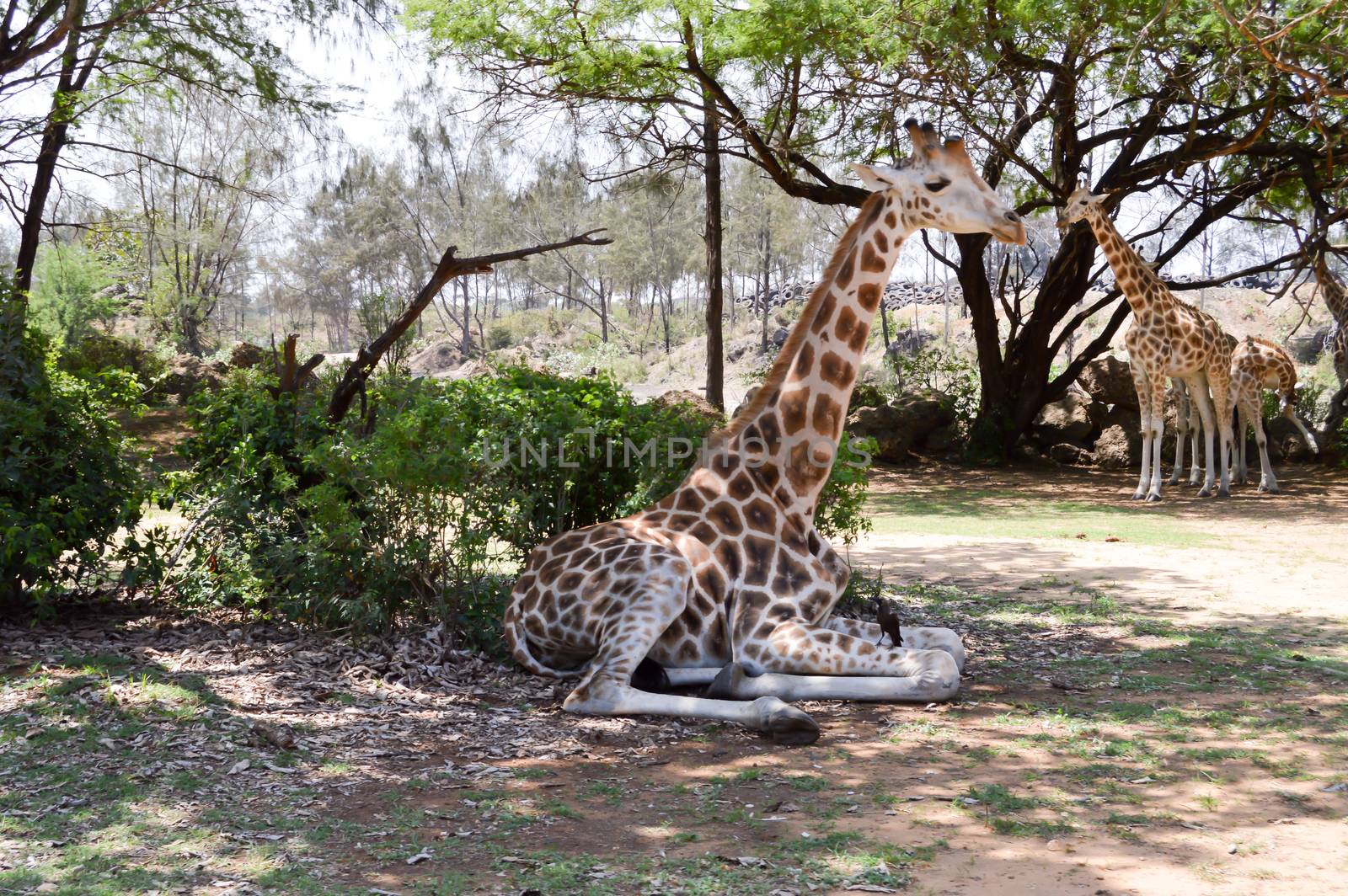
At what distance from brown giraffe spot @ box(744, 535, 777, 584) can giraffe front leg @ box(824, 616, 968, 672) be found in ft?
1.44

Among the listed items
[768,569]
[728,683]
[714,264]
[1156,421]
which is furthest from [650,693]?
[714,264]

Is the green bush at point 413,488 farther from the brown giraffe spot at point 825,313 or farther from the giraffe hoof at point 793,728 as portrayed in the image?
the giraffe hoof at point 793,728

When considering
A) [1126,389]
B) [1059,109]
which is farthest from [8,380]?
[1126,389]

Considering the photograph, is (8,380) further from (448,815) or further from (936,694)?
(936,694)

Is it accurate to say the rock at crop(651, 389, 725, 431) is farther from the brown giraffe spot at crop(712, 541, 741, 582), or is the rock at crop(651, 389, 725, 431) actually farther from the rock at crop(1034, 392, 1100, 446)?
the rock at crop(1034, 392, 1100, 446)

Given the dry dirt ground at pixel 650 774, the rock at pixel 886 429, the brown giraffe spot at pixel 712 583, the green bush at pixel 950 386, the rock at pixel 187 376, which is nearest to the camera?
the dry dirt ground at pixel 650 774

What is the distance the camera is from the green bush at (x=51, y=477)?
5.84m

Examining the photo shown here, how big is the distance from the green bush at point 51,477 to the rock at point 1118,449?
15639 millimetres

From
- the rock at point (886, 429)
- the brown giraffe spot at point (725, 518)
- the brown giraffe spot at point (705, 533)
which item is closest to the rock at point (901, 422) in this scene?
the rock at point (886, 429)

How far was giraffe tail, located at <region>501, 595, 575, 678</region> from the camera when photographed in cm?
580

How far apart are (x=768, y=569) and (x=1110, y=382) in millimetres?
14546

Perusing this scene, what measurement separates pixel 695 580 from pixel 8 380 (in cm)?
399

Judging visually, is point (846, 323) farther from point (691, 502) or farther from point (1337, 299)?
point (1337, 299)

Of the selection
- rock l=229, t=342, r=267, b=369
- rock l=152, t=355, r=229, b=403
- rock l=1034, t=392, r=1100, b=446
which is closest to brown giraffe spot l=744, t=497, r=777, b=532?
rock l=1034, t=392, r=1100, b=446
